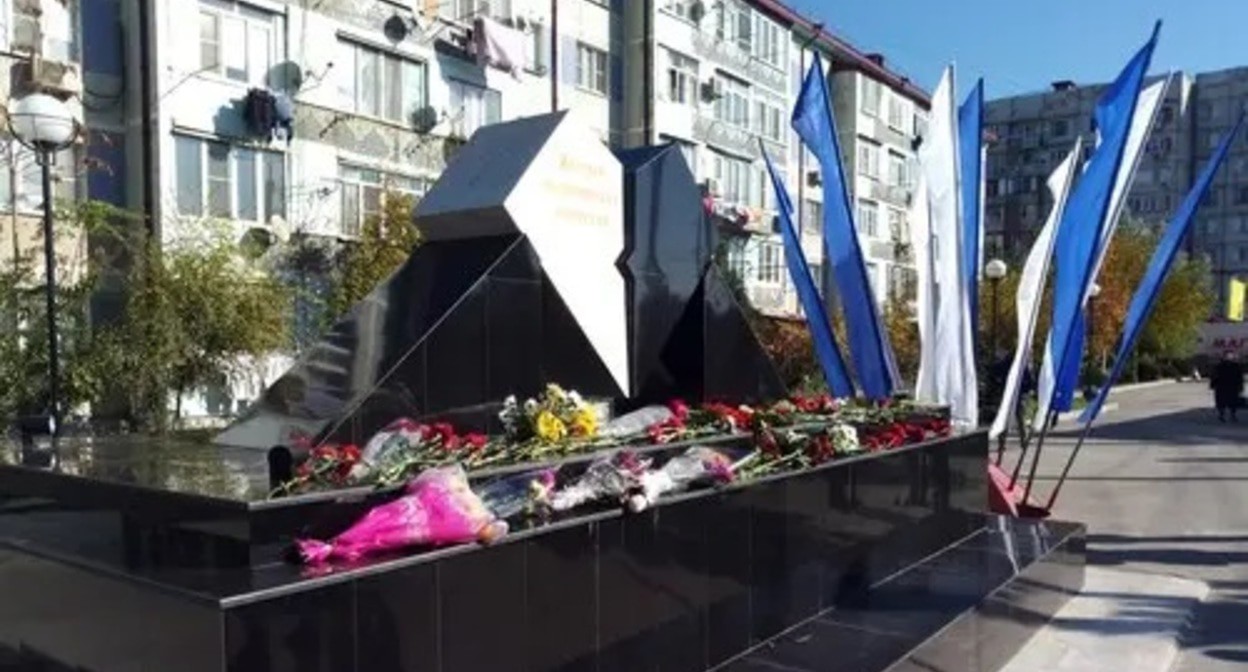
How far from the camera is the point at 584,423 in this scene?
5.74m

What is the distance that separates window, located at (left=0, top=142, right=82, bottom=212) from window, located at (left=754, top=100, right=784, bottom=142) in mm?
23965

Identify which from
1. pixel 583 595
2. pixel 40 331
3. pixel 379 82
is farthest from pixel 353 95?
pixel 583 595

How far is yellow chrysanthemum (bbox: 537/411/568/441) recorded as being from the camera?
5.39 m

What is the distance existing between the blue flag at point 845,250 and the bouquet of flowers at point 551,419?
545 centimetres

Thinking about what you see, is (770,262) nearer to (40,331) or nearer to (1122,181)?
(40,331)

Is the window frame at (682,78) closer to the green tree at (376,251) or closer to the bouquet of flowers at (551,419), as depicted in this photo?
the green tree at (376,251)

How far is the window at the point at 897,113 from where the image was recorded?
46188 millimetres

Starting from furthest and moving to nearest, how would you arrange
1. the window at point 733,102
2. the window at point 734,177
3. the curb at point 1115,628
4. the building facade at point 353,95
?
1. the window at point 733,102
2. the window at point 734,177
3. the building facade at point 353,95
4. the curb at point 1115,628

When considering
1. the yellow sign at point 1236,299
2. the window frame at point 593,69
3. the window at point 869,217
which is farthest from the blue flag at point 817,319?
the yellow sign at point 1236,299

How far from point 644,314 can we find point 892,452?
2.00 meters

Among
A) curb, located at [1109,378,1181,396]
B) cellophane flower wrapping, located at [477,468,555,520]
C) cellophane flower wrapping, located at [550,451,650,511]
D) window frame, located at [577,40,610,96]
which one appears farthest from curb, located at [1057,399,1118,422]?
cellophane flower wrapping, located at [477,468,555,520]

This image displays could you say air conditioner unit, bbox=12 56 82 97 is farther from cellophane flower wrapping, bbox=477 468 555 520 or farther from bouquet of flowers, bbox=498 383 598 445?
cellophane flower wrapping, bbox=477 468 555 520

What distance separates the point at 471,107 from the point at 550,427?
813 inches

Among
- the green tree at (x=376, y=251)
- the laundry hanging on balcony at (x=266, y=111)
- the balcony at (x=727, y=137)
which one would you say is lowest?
the green tree at (x=376, y=251)
